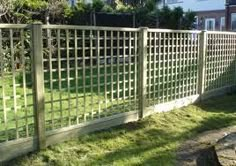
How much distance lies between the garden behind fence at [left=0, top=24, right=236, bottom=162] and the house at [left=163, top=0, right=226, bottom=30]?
788 inches

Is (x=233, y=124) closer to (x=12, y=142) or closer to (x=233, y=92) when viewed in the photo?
(x=233, y=92)

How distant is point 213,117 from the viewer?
6.40 meters

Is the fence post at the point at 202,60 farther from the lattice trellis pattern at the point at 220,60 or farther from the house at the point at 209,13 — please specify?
the house at the point at 209,13

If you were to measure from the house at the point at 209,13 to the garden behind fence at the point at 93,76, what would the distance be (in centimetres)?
2001

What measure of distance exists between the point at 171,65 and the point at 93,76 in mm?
1978

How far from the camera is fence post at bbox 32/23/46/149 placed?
4098 millimetres

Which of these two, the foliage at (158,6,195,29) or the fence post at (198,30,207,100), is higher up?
the foliage at (158,6,195,29)

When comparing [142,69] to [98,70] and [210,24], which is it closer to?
[98,70]

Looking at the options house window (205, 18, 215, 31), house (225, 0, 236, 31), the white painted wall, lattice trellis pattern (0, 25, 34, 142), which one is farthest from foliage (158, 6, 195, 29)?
lattice trellis pattern (0, 25, 34, 142)

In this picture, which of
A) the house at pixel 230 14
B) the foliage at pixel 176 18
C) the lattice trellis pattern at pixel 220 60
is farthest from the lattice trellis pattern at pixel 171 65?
the house at pixel 230 14

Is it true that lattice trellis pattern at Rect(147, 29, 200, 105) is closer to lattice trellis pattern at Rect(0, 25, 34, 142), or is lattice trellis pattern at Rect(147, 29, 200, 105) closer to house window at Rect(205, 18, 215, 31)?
lattice trellis pattern at Rect(0, 25, 34, 142)

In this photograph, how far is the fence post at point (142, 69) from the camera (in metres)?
5.69

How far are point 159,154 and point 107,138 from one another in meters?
0.71

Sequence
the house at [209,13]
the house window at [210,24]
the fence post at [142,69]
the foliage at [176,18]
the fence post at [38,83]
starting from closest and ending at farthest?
the fence post at [38,83] < the fence post at [142,69] < the foliage at [176,18] < the house at [209,13] < the house window at [210,24]
